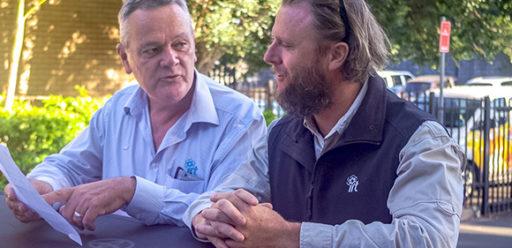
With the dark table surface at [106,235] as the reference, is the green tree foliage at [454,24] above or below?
above

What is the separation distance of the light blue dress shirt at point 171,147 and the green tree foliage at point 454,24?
30.5ft

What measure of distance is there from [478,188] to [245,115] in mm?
7877

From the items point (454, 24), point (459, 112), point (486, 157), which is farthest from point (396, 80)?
point (459, 112)

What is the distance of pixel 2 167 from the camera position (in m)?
2.21

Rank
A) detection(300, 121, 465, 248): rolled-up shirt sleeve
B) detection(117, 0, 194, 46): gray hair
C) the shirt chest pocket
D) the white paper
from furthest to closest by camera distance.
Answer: detection(117, 0, 194, 46): gray hair < the shirt chest pocket < the white paper < detection(300, 121, 465, 248): rolled-up shirt sleeve

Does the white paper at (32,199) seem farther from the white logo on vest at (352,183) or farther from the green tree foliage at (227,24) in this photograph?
the green tree foliage at (227,24)

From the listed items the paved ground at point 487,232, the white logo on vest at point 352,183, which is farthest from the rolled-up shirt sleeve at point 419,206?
the paved ground at point 487,232

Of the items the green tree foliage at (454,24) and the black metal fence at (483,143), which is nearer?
the black metal fence at (483,143)

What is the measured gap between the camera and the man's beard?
7.29 ft

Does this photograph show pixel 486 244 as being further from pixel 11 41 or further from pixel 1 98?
pixel 11 41

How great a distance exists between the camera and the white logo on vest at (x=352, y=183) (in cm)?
209

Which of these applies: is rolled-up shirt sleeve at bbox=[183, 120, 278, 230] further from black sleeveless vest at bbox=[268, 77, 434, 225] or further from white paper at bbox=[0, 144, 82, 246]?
white paper at bbox=[0, 144, 82, 246]

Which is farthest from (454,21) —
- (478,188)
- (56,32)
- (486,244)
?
(56,32)

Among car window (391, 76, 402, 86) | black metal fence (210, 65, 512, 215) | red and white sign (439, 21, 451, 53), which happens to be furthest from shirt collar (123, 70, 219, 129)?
car window (391, 76, 402, 86)
